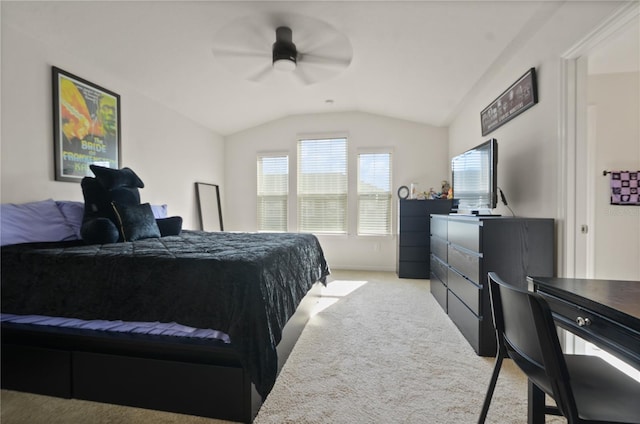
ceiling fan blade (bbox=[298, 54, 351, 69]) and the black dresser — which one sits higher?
ceiling fan blade (bbox=[298, 54, 351, 69])

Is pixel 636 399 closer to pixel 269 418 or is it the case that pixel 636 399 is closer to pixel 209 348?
pixel 269 418

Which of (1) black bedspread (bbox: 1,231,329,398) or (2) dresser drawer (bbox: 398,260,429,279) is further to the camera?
(2) dresser drawer (bbox: 398,260,429,279)

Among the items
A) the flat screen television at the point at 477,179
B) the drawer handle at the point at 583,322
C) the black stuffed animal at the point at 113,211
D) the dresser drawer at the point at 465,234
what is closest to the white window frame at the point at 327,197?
the flat screen television at the point at 477,179

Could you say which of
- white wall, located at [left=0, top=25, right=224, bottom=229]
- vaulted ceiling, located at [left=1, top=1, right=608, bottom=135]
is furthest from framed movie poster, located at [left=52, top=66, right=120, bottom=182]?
vaulted ceiling, located at [left=1, top=1, right=608, bottom=135]

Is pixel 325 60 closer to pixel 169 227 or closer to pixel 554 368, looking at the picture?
pixel 169 227

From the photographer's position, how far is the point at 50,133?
2.38 metres

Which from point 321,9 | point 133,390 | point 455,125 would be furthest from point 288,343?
point 455,125

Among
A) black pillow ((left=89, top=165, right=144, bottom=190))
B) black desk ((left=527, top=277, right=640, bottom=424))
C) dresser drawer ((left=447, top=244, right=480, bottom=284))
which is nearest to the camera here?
black desk ((left=527, top=277, right=640, bottom=424))

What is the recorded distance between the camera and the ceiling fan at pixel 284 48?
2.34 metres

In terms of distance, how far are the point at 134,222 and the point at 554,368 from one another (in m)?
2.74

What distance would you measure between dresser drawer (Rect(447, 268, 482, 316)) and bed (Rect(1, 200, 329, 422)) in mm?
1448

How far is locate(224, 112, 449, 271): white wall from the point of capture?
4.68 metres

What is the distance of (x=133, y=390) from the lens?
4.83 ft

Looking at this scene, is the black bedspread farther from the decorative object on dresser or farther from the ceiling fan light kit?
the ceiling fan light kit
